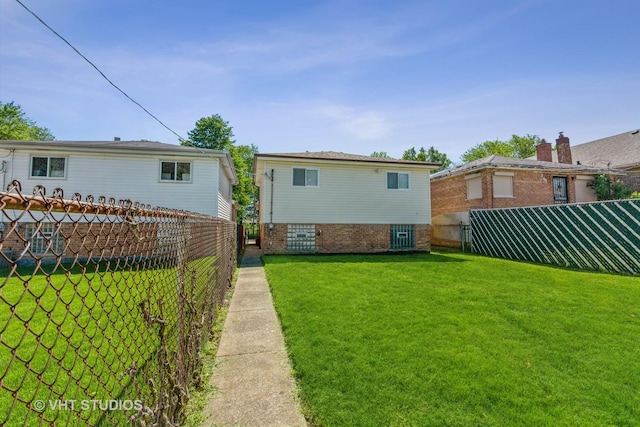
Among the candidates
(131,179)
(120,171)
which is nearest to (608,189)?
(131,179)

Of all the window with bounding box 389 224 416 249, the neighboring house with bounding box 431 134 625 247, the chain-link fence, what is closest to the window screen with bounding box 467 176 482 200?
the neighboring house with bounding box 431 134 625 247

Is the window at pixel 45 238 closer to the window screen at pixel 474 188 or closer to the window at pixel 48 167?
the window at pixel 48 167

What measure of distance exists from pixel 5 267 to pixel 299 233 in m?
10.2

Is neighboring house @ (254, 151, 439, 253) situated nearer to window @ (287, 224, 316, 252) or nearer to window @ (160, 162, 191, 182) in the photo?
window @ (287, 224, 316, 252)

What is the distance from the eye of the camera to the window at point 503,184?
54.3ft

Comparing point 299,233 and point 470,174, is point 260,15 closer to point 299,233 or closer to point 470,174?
point 299,233

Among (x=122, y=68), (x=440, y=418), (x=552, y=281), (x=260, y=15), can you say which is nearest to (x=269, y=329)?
(x=440, y=418)

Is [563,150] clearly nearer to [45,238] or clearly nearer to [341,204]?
[341,204]

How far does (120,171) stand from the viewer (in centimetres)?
1213

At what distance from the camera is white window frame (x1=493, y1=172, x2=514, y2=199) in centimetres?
1656

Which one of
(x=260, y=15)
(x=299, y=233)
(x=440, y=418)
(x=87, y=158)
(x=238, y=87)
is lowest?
(x=440, y=418)

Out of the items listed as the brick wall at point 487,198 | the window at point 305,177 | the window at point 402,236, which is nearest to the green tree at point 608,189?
the brick wall at point 487,198

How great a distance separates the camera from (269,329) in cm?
463

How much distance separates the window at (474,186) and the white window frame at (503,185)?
0.73m
